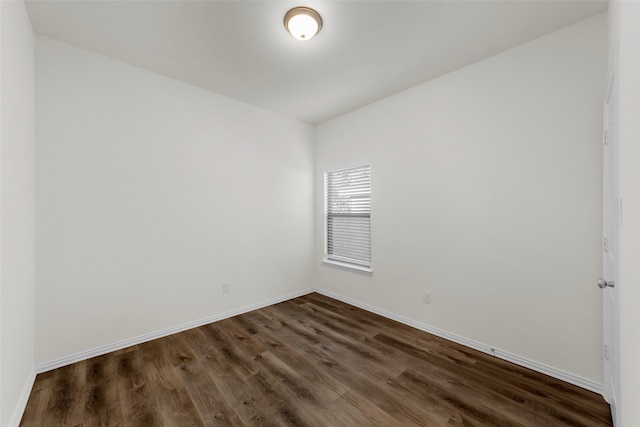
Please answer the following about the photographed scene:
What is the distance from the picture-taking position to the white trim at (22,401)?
1.54m

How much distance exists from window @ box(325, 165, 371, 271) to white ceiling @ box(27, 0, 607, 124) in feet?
4.15

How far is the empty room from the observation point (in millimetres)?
1638

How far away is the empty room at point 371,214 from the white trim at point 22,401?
2cm

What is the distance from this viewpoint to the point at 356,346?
2477 millimetres

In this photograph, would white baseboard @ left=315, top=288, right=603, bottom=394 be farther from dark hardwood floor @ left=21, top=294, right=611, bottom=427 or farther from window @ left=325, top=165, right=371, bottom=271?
window @ left=325, top=165, right=371, bottom=271

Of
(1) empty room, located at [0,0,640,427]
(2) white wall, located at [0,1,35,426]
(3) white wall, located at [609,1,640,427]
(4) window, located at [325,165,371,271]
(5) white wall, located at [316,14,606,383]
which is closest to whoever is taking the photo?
(3) white wall, located at [609,1,640,427]

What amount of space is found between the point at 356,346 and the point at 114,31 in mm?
3392

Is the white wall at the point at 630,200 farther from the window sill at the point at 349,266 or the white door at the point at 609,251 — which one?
the window sill at the point at 349,266

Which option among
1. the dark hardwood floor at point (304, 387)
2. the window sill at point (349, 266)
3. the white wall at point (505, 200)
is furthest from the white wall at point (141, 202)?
the white wall at point (505, 200)

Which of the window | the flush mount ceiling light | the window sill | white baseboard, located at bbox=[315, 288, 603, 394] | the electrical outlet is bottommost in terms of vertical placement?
white baseboard, located at bbox=[315, 288, 603, 394]

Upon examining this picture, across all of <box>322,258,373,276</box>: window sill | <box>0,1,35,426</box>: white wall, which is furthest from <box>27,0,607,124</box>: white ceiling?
<box>322,258,373,276</box>: window sill

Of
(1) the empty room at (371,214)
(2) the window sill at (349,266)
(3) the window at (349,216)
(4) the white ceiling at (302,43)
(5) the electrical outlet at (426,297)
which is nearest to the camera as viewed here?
(1) the empty room at (371,214)

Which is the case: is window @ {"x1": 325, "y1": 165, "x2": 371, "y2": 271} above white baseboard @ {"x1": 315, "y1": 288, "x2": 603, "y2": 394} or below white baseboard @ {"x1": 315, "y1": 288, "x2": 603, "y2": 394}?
→ above

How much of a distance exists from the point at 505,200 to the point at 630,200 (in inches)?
52.4
